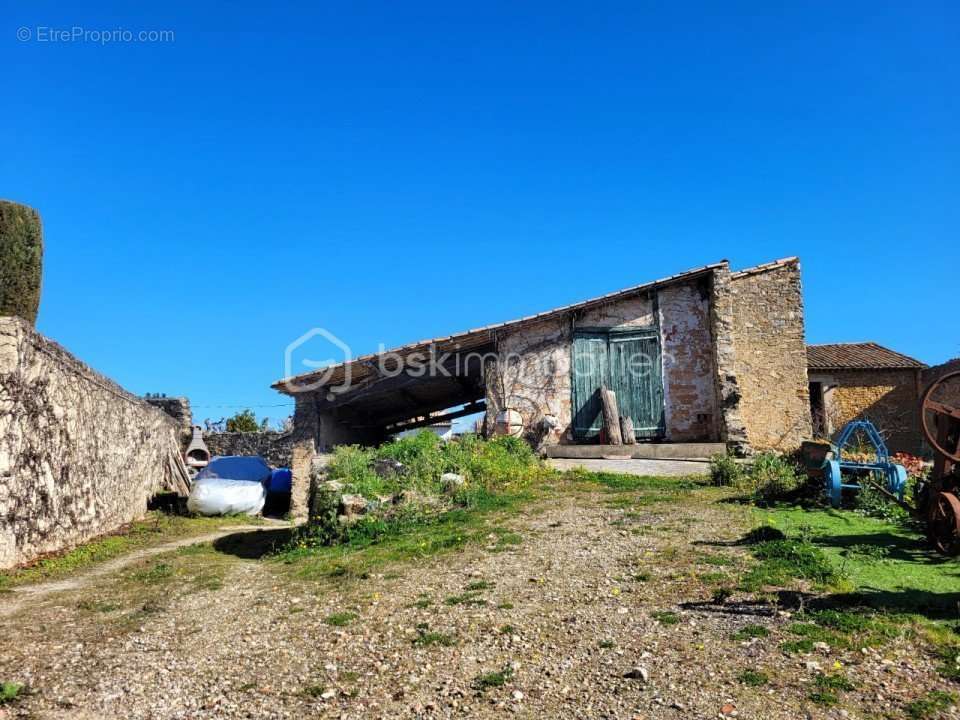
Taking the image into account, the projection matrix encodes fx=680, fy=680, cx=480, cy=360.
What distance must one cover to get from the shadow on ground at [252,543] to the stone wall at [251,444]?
1051cm

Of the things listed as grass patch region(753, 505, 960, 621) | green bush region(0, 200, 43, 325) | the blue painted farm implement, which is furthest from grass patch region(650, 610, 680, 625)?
green bush region(0, 200, 43, 325)

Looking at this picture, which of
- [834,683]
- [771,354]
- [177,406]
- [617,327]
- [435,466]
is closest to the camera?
[834,683]

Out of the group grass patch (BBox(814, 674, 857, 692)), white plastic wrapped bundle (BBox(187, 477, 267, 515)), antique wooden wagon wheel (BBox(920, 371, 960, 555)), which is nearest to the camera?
grass patch (BBox(814, 674, 857, 692))

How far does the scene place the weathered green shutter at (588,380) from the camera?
47.8 ft

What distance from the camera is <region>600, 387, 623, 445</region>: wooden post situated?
14.1 metres

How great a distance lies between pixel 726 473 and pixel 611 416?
3.64 metres

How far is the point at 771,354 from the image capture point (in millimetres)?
15102

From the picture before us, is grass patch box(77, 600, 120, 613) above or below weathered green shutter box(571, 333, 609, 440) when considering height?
below

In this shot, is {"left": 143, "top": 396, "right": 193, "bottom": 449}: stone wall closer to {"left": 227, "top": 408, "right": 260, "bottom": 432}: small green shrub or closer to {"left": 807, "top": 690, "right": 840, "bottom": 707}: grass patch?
{"left": 227, "top": 408, "right": 260, "bottom": 432}: small green shrub

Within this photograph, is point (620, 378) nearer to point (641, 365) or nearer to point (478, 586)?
point (641, 365)

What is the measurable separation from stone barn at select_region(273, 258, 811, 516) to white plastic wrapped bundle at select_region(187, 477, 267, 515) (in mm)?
1794

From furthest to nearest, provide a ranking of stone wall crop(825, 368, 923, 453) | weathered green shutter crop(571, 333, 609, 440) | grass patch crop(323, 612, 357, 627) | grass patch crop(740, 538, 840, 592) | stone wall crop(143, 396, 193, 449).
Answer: stone wall crop(825, 368, 923, 453) → stone wall crop(143, 396, 193, 449) → weathered green shutter crop(571, 333, 609, 440) → grass patch crop(740, 538, 840, 592) → grass patch crop(323, 612, 357, 627)

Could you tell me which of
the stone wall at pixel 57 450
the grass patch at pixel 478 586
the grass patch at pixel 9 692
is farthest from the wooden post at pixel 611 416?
the grass patch at pixel 9 692

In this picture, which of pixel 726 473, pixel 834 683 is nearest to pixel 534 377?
pixel 726 473
